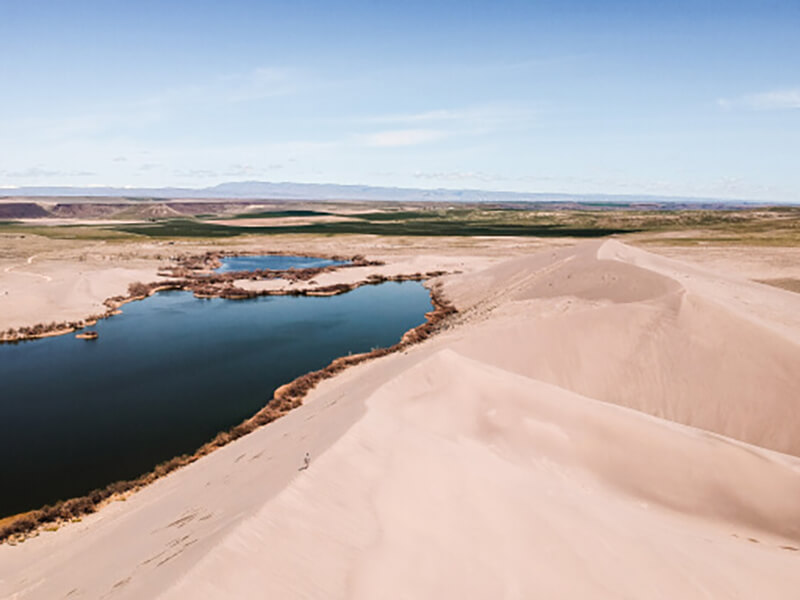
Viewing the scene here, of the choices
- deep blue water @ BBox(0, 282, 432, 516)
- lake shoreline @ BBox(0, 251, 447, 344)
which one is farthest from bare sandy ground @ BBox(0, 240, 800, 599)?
lake shoreline @ BBox(0, 251, 447, 344)

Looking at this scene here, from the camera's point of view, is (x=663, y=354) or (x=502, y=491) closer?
(x=502, y=491)

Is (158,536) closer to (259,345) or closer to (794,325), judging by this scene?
(259,345)

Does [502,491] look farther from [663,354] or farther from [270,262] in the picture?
[270,262]

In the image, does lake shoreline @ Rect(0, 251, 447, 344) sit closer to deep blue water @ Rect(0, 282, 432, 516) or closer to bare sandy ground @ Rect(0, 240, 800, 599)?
deep blue water @ Rect(0, 282, 432, 516)

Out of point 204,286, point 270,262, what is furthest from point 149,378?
point 270,262

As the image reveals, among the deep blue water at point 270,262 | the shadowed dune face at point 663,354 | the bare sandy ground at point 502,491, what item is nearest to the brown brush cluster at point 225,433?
the bare sandy ground at point 502,491

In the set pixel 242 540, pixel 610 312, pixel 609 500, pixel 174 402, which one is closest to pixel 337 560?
pixel 242 540
